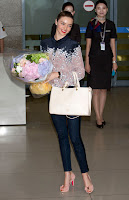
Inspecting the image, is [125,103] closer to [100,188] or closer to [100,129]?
[100,129]

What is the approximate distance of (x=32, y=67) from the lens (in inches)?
106

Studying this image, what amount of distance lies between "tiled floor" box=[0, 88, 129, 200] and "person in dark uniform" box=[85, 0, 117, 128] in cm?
58

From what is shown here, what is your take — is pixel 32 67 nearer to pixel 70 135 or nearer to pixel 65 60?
pixel 65 60

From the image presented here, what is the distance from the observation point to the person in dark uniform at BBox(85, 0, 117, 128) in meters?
5.43

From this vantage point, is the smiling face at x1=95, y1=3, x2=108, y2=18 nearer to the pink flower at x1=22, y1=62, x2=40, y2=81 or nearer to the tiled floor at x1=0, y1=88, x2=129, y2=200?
the tiled floor at x1=0, y1=88, x2=129, y2=200

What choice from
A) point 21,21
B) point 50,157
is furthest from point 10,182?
point 21,21

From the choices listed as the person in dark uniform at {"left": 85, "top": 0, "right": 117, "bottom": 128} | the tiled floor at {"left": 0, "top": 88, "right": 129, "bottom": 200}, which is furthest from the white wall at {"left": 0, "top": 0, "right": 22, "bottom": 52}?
the person in dark uniform at {"left": 85, "top": 0, "right": 117, "bottom": 128}

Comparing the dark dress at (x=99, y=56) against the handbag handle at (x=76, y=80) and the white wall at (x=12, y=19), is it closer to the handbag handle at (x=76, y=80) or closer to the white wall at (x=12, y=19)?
the handbag handle at (x=76, y=80)

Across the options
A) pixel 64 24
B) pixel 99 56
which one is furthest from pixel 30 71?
pixel 99 56

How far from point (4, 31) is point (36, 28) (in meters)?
1.48

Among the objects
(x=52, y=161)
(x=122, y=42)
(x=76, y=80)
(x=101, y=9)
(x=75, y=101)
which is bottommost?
(x=52, y=161)

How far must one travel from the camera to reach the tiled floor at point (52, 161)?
3.23 m

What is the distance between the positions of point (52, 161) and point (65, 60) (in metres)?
1.47

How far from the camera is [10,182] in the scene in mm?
3473
